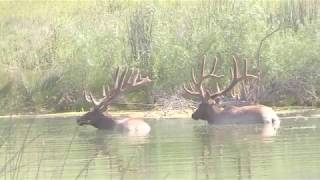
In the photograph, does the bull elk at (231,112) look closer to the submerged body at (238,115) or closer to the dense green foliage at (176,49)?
the submerged body at (238,115)

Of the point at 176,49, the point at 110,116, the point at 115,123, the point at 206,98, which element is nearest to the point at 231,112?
the point at 206,98

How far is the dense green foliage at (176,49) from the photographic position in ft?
98.5

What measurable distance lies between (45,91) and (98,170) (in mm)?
19545

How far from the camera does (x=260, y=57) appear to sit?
3041cm

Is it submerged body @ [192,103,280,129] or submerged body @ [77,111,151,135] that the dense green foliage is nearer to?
submerged body @ [77,111,151,135]

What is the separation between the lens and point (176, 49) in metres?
31.8

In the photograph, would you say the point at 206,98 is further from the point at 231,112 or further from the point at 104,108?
the point at 104,108

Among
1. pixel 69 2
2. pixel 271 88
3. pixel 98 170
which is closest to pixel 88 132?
pixel 271 88

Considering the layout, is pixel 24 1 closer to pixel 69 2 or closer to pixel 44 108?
pixel 69 2

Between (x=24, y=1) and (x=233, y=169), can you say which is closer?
(x=233, y=169)

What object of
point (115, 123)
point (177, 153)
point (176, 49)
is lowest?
point (115, 123)

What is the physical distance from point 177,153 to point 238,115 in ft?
24.0

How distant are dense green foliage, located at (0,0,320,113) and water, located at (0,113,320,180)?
579cm

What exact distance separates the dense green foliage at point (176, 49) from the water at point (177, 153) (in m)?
5.79
